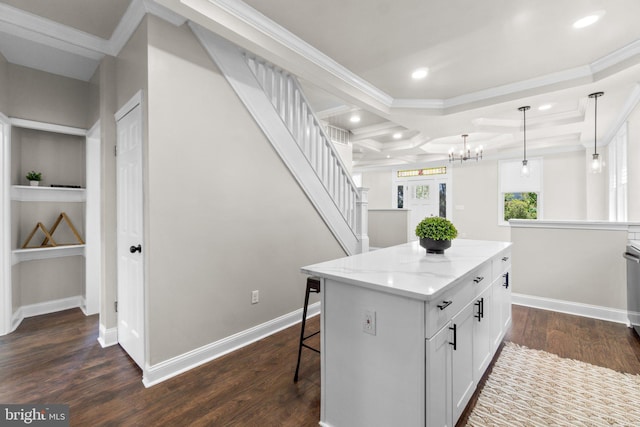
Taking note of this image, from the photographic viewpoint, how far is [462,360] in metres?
1.64

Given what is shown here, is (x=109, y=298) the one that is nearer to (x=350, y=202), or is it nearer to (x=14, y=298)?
(x=14, y=298)

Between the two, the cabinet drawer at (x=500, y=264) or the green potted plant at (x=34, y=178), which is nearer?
the cabinet drawer at (x=500, y=264)

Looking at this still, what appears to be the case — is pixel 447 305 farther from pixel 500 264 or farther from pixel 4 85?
pixel 4 85

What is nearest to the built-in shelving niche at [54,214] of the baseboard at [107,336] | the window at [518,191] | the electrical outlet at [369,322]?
the baseboard at [107,336]

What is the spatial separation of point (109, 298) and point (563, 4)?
4505 mm

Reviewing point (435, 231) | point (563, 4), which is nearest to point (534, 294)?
point (435, 231)

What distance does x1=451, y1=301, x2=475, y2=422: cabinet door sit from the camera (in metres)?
1.54

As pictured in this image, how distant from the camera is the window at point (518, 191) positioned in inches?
283

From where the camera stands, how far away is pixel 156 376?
2070mm

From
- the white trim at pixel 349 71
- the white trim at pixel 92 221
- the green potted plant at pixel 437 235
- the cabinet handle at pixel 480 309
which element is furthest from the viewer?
the white trim at pixel 92 221

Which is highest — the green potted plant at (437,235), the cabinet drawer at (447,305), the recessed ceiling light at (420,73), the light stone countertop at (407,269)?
the recessed ceiling light at (420,73)

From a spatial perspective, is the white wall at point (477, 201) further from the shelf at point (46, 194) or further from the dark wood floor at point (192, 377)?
the shelf at point (46, 194)

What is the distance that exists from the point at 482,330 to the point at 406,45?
8.22 feet

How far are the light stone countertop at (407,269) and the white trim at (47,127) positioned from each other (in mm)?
3412
